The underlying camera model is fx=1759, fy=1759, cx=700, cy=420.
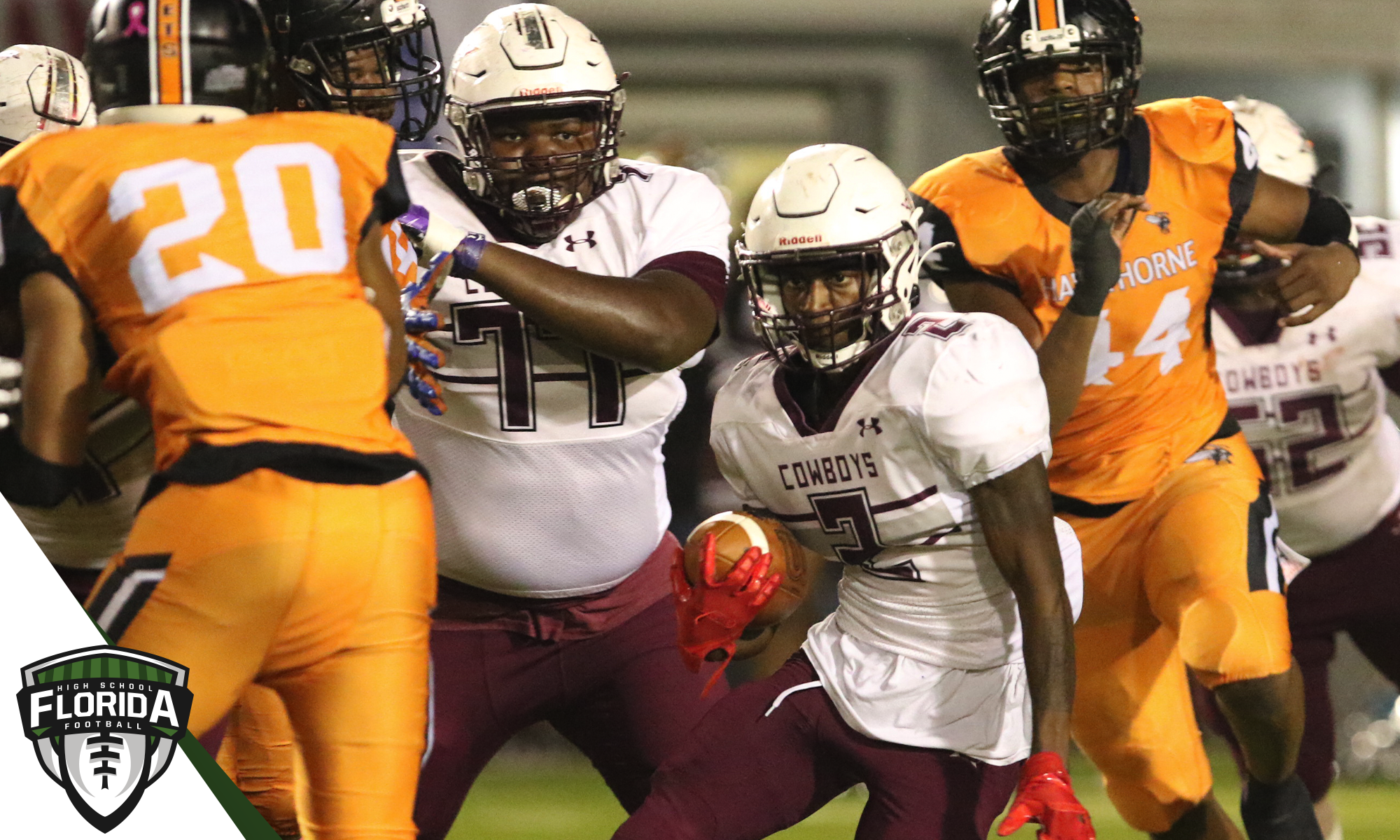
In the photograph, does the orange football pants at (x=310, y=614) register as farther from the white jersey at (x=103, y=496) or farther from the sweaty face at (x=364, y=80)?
the sweaty face at (x=364, y=80)

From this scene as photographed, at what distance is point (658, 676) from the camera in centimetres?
324

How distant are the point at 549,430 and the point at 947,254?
98cm

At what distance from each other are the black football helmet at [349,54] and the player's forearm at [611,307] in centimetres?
59

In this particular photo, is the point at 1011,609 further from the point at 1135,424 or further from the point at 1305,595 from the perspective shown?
the point at 1305,595

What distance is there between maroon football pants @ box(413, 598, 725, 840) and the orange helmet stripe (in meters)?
1.18

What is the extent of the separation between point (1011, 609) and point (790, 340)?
0.59 metres

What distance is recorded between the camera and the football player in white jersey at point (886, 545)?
9.00ft

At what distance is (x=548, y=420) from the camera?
3.16 m

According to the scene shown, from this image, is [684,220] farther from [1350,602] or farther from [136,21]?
[1350,602]

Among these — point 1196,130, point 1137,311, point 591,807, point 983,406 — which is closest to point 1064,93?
point 1196,130

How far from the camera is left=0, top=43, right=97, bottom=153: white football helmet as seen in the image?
344 centimetres

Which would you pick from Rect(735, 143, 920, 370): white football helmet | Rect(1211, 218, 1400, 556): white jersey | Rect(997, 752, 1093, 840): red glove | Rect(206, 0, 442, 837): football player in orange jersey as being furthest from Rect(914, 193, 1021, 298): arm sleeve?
Rect(997, 752, 1093, 840): red glove

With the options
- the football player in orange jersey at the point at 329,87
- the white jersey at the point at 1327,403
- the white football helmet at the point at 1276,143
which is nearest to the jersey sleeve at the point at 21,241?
the football player in orange jersey at the point at 329,87

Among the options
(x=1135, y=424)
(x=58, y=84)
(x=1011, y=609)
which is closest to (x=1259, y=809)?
(x=1135, y=424)
